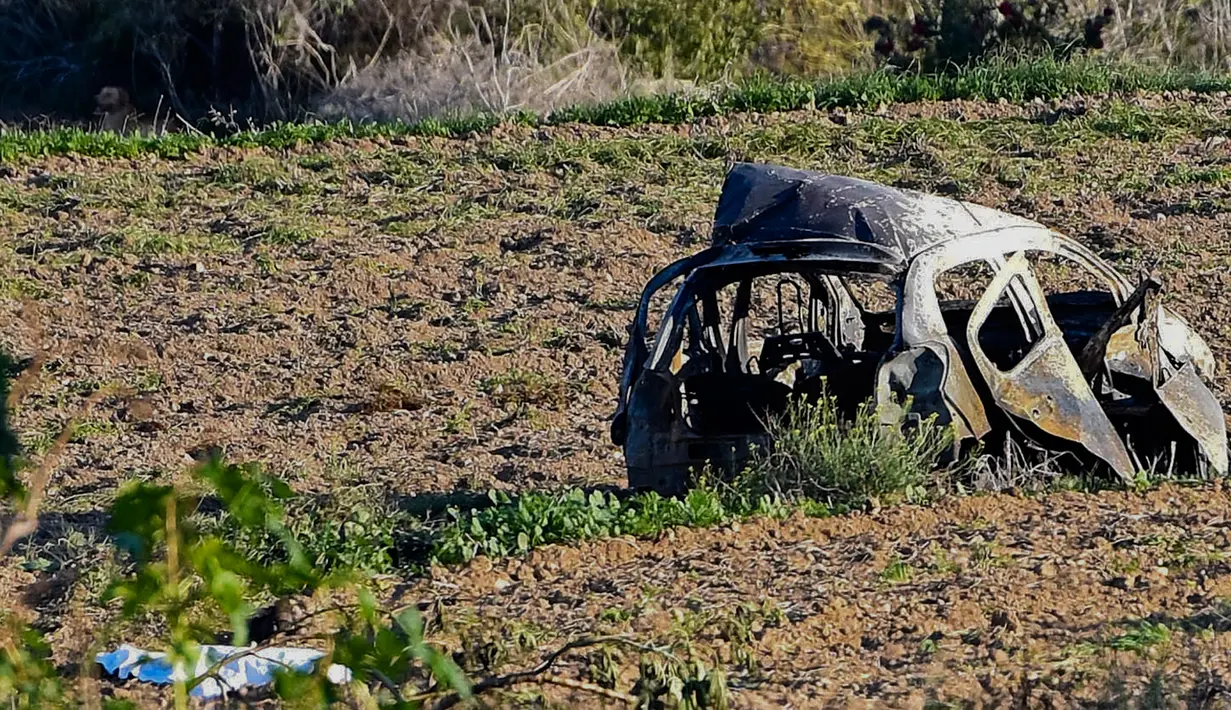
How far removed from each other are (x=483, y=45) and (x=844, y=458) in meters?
18.7

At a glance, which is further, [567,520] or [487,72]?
[487,72]

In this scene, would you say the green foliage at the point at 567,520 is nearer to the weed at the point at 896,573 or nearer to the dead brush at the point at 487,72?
the weed at the point at 896,573

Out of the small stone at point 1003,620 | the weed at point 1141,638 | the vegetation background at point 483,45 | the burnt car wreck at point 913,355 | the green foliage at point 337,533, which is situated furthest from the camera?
the vegetation background at point 483,45

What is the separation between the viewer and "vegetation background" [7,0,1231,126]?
2298 cm

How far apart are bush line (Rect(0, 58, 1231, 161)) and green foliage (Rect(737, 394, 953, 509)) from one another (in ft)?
38.2

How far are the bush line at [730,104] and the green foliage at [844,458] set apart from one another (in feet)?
38.2

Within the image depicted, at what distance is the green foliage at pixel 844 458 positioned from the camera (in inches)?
343

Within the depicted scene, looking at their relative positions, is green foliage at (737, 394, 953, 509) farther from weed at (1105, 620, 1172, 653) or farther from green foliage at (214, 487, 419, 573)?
weed at (1105, 620, 1172, 653)

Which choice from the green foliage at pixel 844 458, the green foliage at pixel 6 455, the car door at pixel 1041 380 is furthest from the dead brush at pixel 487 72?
the green foliage at pixel 6 455

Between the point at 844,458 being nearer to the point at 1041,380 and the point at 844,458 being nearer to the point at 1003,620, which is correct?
the point at 1041,380

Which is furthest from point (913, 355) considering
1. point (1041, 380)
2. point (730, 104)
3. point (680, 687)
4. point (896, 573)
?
point (730, 104)

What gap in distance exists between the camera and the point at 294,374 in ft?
45.3

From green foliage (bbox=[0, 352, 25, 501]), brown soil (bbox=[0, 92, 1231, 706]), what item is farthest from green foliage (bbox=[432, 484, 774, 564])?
green foliage (bbox=[0, 352, 25, 501])

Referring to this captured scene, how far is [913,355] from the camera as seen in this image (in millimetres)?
8766
